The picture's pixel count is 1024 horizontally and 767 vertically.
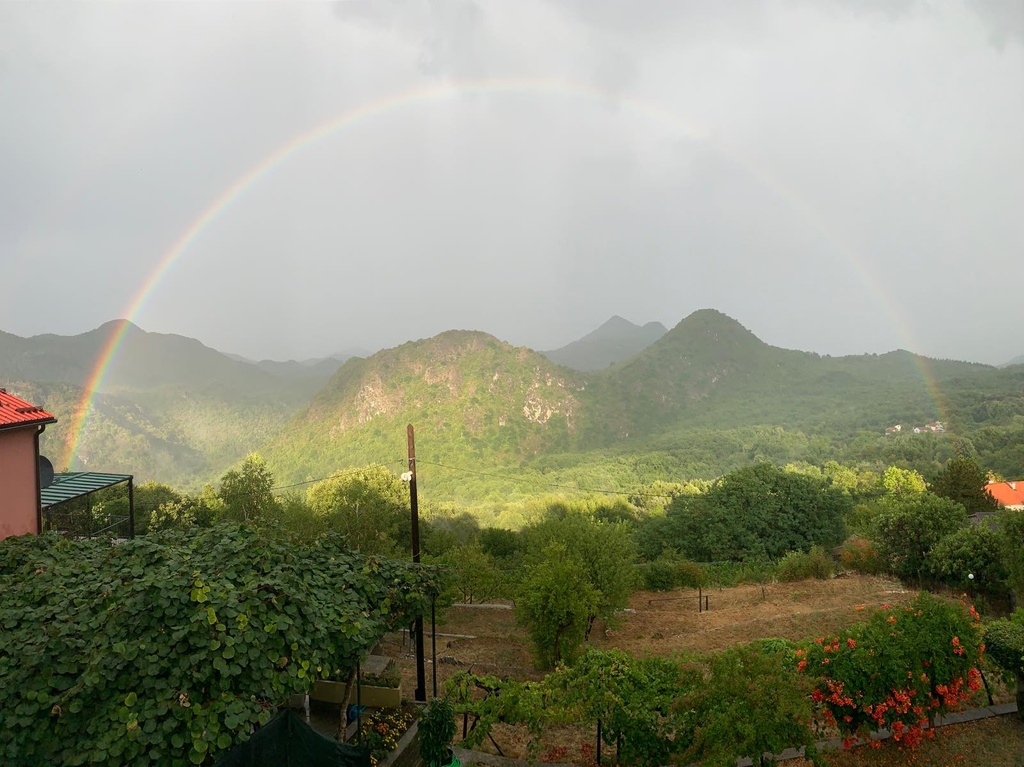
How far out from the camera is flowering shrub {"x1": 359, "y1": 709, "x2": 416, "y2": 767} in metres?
8.89

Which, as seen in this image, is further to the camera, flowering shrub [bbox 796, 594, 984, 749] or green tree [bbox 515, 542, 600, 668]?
green tree [bbox 515, 542, 600, 668]

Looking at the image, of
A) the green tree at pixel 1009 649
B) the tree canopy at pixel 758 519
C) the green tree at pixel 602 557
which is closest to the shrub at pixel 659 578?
the green tree at pixel 602 557

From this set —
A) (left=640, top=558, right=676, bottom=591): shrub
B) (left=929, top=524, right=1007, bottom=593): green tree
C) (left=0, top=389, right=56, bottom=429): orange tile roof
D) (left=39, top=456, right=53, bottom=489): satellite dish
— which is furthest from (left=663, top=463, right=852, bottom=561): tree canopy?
(left=0, top=389, right=56, bottom=429): orange tile roof

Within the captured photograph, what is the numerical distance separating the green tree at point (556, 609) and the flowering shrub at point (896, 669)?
6.63m

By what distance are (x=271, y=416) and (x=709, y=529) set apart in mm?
130798

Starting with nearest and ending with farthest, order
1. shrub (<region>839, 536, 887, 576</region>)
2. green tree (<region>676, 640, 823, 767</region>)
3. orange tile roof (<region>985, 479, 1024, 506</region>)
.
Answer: green tree (<region>676, 640, 823, 767</region>)
shrub (<region>839, 536, 887, 576</region>)
orange tile roof (<region>985, 479, 1024, 506</region>)

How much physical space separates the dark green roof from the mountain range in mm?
66241

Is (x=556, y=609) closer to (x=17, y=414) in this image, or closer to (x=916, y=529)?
(x=17, y=414)

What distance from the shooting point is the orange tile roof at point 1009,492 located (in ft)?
159

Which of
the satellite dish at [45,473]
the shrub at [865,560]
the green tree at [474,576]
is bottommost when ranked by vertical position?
the shrub at [865,560]

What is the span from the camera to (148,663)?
19.4 feet

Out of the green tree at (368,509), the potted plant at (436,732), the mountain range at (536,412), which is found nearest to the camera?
the potted plant at (436,732)

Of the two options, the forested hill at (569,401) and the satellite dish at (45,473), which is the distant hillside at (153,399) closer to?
the forested hill at (569,401)

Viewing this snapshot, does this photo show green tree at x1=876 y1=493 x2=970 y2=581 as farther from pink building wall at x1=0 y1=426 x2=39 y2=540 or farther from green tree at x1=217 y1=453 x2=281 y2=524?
pink building wall at x1=0 y1=426 x2=39 y2=540
